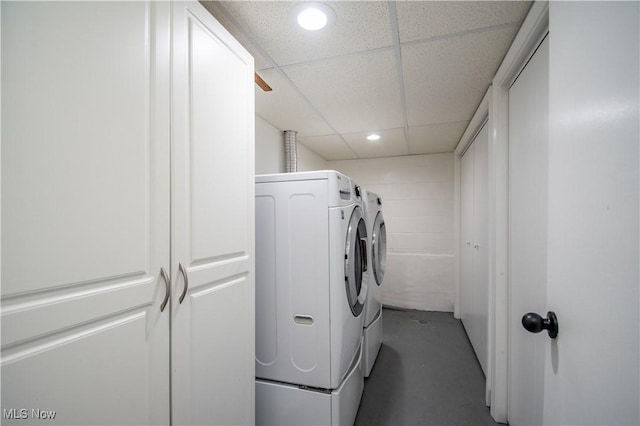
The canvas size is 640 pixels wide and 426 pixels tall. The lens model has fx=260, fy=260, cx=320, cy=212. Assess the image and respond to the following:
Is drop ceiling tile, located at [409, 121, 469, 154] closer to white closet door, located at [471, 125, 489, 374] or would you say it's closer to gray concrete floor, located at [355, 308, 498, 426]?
white closet door, located at [471, 125, 489, 374]

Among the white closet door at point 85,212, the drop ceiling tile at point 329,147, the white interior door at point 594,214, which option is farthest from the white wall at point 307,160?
the white interior door at point 594,214

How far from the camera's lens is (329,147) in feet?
11.6

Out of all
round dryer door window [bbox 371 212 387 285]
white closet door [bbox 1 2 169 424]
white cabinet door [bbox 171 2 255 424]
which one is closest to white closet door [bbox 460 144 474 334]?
round dryer door window [bbox 371 212 387 285]

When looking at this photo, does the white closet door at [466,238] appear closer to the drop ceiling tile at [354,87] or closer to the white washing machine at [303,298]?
the drop ceiling tile at [354,87]

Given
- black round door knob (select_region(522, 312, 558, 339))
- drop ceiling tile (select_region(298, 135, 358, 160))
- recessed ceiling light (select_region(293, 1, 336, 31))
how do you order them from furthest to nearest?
drop ceiling tile (select_region(298, 135, 358, 160)), recessed ceiling light (select_region(293, 1, 336, 31)), black round door knob (select_region(522, 312, 558, 339))

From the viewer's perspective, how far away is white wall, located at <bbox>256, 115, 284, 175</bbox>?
8.09 feet

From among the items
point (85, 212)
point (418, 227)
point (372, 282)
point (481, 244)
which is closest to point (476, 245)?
point (481, 244)

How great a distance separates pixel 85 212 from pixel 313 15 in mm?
1192

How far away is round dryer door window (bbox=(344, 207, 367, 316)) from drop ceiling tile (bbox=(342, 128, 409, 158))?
1.47 meters

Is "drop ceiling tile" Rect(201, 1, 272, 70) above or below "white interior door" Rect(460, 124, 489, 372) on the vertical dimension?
above

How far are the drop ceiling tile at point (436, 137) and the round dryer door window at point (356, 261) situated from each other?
1.56m

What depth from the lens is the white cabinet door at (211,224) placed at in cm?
A: 87

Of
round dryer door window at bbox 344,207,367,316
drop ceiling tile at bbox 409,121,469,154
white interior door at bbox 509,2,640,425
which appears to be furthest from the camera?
drop ceiling tile at bbox 409,121,469,154

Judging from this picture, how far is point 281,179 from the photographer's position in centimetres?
153
